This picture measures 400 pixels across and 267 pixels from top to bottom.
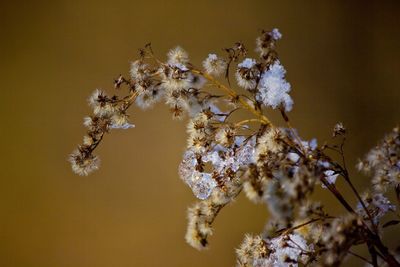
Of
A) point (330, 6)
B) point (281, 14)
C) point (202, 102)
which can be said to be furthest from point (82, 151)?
point (330, 6)

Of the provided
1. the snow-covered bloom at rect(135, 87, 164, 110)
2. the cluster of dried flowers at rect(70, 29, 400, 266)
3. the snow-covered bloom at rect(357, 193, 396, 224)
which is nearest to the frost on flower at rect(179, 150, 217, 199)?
the cluster of dried flowers at rect(70, 29, 400, 266)

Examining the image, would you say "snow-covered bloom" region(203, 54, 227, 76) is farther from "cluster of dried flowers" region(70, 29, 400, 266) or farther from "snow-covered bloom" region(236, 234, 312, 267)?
"snow-covered bloom" region(236, 234, 312, 267)

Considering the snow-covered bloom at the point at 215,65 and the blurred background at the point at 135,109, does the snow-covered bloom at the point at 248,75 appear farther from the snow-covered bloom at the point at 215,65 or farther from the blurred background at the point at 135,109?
the blurred background at the point at 135,109

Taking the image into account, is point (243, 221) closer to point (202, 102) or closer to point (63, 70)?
point (202, 102)

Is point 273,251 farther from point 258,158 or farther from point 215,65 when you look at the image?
point 215,65

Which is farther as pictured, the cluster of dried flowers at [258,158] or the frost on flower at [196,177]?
the frost on flower at [196,177]

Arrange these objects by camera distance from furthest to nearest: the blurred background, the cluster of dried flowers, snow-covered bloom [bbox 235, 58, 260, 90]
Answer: the blurred background → snow-covered bloom [bbox 235, 58, 260, 90] → the cluster of dried flowers

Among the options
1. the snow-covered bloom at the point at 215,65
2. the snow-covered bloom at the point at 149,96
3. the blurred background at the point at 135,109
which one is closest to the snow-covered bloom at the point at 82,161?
the snow-covered bloom at the point at 149,96
